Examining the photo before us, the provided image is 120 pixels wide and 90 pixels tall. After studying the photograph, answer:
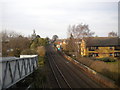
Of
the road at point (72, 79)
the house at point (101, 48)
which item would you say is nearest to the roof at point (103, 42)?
the house at point (101, 48)

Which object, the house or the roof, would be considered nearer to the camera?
the house

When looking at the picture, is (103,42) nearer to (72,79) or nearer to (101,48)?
(101,48)

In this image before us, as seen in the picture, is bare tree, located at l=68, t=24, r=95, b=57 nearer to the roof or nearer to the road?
the roof

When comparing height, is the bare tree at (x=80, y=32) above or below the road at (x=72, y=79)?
above

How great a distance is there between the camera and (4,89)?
9219mm

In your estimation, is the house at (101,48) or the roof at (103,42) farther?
the roof at (103,42)

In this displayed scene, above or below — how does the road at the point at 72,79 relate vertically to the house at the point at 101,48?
below

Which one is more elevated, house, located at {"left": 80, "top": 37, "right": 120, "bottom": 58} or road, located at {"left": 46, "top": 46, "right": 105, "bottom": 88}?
house, located at {"left": 80, "top": 37, "right": 120, "bottom": 58}

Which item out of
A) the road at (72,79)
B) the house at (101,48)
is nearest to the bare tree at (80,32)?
the house at (101,48)

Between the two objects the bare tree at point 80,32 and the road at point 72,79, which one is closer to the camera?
the road at point 72,79

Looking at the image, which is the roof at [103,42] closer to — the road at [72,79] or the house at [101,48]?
the house at [101,48]

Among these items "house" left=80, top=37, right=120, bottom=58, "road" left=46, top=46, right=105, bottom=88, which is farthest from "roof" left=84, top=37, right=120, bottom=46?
"road" left=46, top=46, right=105, bottom=88

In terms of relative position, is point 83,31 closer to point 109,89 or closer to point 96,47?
point 96,47

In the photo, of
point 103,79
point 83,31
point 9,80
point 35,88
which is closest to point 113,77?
point 103,79
